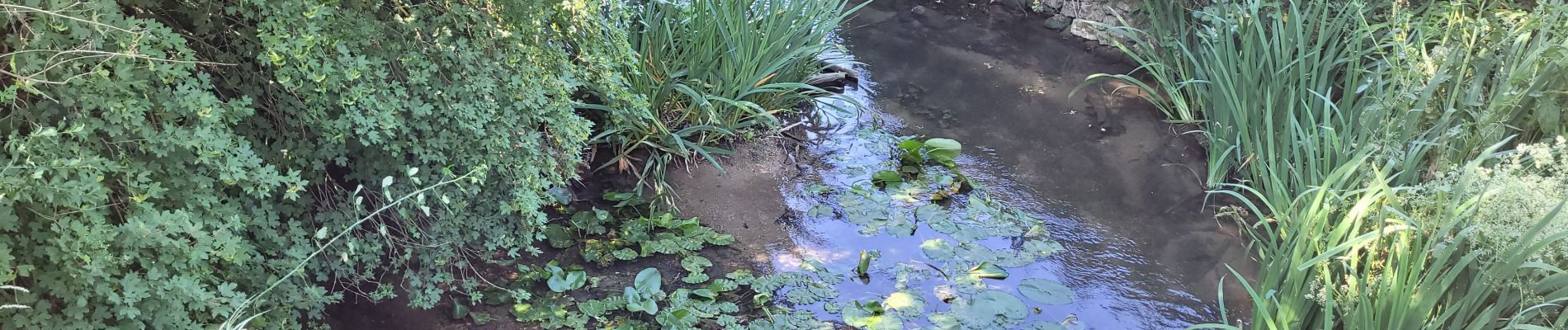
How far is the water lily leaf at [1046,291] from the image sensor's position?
2963 millimetres

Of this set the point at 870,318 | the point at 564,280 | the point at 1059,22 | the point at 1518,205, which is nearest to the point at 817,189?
the point at 870,318

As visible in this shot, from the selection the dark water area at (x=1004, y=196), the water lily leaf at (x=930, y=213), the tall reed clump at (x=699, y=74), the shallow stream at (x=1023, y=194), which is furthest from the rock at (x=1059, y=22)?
the water lily leaf at (x=930, y=213)

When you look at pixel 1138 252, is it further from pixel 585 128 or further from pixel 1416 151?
pixel 585 128

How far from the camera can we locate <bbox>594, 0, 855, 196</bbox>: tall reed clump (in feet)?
12.0

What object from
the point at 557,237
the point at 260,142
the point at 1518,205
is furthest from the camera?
the point at 557,237

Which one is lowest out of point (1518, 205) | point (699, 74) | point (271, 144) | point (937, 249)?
point (937, 249)

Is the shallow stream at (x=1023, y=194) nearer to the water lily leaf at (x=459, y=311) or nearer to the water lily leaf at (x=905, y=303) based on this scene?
the water lily leaf at (x=905, y=303)

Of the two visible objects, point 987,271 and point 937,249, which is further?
point 937,249

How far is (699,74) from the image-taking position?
12.5 ft

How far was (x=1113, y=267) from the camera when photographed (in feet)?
10.5

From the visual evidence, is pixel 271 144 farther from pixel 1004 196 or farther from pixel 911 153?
pixel 1004 196

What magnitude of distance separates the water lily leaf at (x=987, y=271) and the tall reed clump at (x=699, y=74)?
110 cm

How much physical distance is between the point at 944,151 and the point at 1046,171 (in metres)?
0.43

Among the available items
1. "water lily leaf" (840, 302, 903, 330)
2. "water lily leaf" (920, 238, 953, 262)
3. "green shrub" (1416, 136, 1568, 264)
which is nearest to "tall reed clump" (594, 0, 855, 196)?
"water lily leaf" (920, 238, 953, 262)
